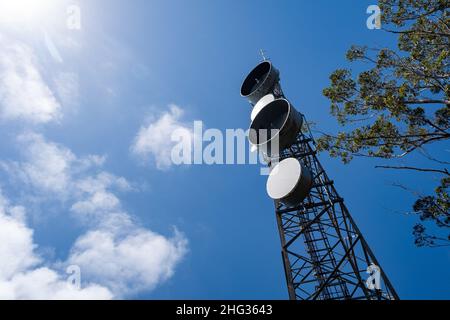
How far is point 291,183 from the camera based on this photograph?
39.4ft

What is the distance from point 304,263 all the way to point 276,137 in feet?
18.1

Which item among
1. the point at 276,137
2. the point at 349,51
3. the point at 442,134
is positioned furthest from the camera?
the point at 276,137

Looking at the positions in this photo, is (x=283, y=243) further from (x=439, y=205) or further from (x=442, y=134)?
(x=442, y=134)

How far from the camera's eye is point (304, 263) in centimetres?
1216

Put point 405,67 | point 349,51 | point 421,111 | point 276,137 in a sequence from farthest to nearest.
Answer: point 276,137, point 349,51, point 405,67, point 421,111

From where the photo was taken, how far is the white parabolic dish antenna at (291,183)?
11.9 meters

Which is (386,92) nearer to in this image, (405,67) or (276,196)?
(405,67)

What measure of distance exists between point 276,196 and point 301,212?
1.60 m

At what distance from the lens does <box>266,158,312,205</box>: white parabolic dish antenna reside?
1191cm
